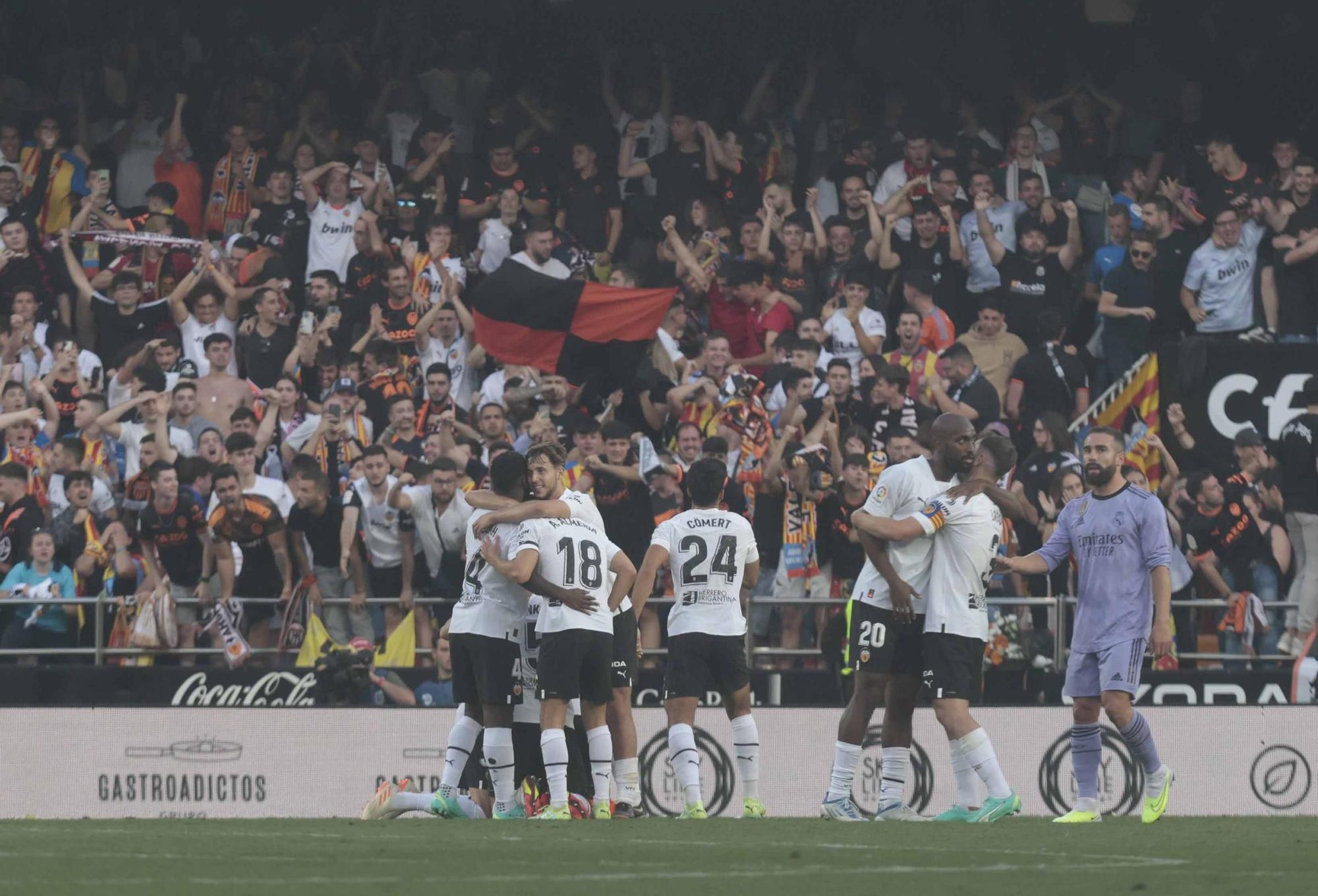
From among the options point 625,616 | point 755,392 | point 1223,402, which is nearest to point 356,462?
point 755,392

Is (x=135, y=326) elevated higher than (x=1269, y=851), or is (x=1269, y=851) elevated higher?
(x=135, y=326)

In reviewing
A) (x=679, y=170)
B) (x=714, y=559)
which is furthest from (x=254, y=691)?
(x=679, y=170)

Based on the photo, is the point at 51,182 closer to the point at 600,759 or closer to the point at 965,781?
the point at 600,759

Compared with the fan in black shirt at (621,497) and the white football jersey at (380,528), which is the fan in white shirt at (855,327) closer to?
the fan in black shirt at (621,497)

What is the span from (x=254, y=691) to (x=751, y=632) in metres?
3.76

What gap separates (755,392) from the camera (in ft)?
58.0

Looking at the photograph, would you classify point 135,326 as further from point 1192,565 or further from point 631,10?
point 1192,565

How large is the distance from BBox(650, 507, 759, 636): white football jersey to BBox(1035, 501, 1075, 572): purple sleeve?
178 centimetres

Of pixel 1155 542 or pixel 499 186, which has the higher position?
pixel 499 186

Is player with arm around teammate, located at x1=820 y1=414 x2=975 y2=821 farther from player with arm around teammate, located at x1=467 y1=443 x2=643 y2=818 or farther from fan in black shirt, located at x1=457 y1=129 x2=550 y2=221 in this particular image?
fan in black shirt, located at x1=457 y1=129 x2=550 y2=221

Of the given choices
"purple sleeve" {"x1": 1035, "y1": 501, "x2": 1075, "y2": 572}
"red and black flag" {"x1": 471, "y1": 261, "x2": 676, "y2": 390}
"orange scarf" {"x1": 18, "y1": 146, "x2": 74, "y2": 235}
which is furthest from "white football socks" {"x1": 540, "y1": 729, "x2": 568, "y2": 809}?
"orange scarf" {"x1": 18, "y1": 146, "x2": 74, "y2": 235}

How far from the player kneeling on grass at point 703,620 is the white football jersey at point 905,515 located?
37.5 inches

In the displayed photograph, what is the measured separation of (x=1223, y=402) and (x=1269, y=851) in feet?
29.2

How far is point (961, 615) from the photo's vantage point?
1131 cm
